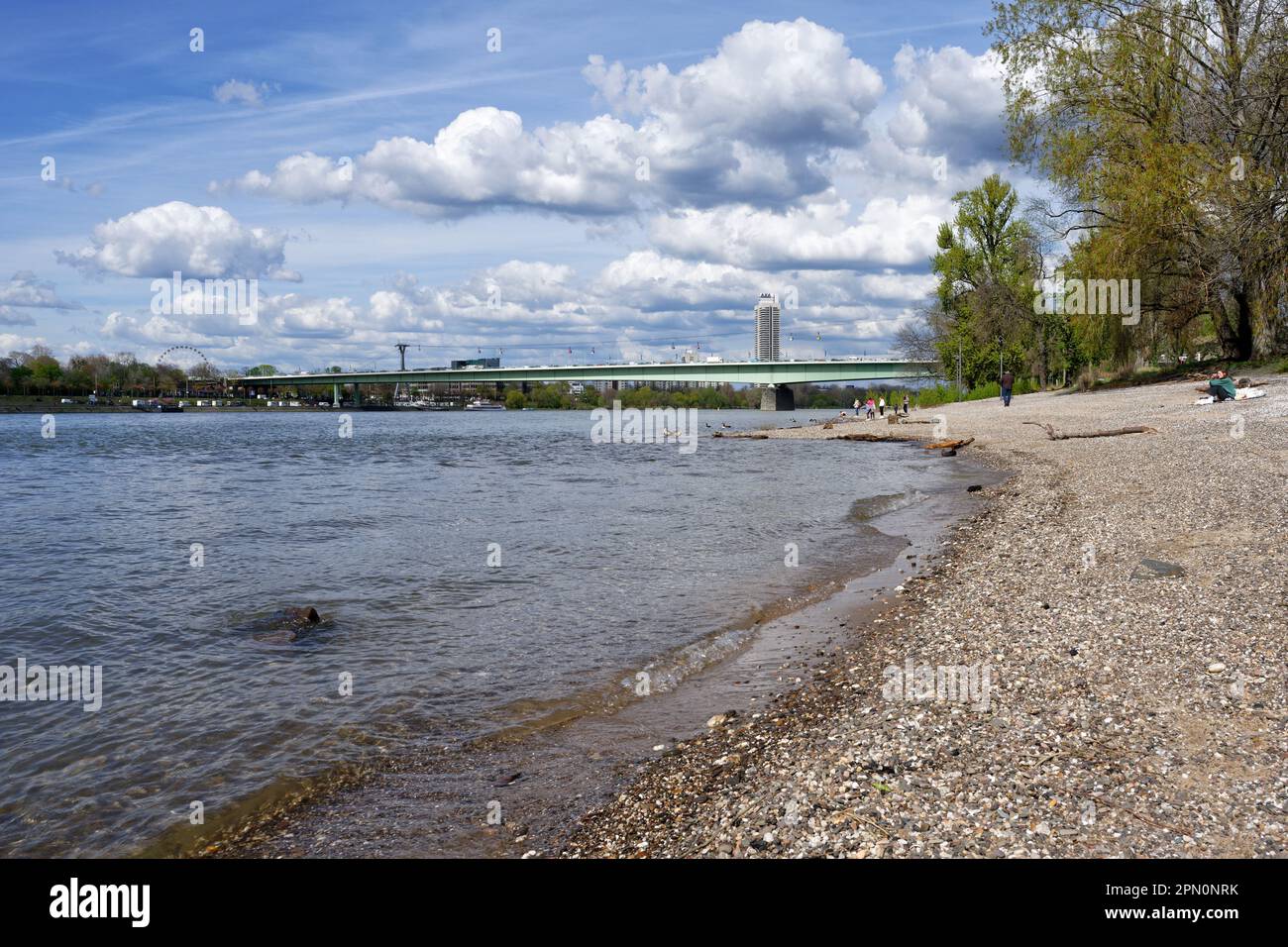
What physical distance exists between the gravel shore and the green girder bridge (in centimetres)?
9995

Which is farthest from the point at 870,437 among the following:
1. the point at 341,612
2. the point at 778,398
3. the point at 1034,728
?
the point at 778,398

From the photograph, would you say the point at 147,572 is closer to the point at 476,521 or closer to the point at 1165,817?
the point at 476,521

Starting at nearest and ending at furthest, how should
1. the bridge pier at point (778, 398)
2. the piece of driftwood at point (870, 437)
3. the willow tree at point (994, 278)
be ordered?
the piece of driftwood at point (870, 437)
the willow tree at point (994, 278)
the bridge pier at point (778, 398)

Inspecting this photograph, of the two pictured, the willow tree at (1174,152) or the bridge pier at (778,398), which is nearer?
the willow tree at (1174,152)

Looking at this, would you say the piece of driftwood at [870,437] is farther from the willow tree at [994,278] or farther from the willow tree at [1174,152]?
the willow tree at [994,278]

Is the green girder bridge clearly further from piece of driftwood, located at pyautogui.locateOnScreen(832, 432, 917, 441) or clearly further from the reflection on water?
the reflection on water

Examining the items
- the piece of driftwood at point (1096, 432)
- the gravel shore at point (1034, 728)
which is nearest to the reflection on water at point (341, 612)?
the gravel shore at point (1034, 728)

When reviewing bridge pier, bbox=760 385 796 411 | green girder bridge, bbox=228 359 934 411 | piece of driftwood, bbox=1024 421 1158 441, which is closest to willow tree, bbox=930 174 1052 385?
green girder bridge, bbox=228 359 934 411

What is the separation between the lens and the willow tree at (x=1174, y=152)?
120ft

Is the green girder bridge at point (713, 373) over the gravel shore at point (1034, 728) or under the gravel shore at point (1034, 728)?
over

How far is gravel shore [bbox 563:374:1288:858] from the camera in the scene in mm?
5043

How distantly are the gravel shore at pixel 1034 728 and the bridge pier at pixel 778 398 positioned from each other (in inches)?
5330
